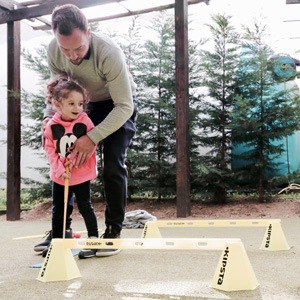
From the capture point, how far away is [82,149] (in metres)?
1.89

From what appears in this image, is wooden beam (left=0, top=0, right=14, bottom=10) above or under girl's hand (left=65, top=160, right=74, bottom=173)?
above

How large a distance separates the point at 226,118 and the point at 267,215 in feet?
4.25

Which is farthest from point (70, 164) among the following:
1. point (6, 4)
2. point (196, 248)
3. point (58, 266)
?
point (6, 4)

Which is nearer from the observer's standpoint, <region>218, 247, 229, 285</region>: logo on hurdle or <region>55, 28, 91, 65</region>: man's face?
<region>218, 247, 229, 285</region>: logo on hurdle

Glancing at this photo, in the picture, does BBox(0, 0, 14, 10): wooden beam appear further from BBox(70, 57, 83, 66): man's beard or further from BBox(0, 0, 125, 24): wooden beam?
BBox(70, 57, 83, 66): man's beard

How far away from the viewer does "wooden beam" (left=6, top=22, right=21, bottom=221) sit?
4.48m

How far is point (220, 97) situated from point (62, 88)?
3.16m

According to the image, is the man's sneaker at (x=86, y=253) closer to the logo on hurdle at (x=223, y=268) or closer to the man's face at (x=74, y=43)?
the logo on hurdle at (x=223, y=268)

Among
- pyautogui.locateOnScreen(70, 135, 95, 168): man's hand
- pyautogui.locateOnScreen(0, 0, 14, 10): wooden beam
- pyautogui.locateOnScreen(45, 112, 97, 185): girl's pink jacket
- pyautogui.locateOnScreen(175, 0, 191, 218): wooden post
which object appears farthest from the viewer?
pyautogui.locateOnScreen(0, 0, 14, 10): wooden beam

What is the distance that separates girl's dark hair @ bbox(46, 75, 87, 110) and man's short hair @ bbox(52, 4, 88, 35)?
0.94ft

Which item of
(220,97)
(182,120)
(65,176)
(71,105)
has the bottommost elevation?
(65,176)

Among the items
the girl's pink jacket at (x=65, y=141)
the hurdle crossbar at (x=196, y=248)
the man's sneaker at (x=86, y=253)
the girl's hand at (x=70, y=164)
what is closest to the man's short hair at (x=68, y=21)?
the girl's pink jacket at (x=65, y=141)

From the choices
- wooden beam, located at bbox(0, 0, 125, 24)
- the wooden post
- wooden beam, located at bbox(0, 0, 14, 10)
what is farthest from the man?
wooden beam, located at bbox(0, 0, 14, 10)

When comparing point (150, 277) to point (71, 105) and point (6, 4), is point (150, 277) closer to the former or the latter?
point (71, 105)
